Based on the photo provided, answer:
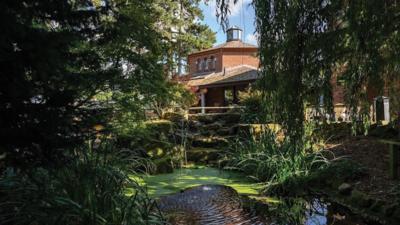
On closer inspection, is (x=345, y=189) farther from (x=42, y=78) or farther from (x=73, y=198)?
(x=42, y=78)

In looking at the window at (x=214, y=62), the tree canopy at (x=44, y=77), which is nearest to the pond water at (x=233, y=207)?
the tree canopy at (x=44, y=77)

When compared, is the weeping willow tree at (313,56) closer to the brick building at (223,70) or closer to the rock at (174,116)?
the rock at (174,116)

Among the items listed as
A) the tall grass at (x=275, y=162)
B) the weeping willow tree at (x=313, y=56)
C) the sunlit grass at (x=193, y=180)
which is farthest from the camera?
the tall grass at (x=275, y=162)

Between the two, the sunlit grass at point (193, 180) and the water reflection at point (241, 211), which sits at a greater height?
the sunlit grass at point (193, 180)

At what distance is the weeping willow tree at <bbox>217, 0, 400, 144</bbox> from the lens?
357 centimetres

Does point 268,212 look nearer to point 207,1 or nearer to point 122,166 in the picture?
point 122,166

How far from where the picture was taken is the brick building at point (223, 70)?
21.0 meters

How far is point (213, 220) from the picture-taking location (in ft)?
15.5

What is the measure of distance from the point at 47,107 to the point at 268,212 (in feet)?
12.1

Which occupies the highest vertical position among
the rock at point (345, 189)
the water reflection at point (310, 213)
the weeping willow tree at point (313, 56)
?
the weeping willow tree at point (313, 56)

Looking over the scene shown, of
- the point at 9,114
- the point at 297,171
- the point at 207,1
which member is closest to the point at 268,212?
the point at 297,171

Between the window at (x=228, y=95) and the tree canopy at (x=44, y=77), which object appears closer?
the tree canopy at (x=44, y=77)

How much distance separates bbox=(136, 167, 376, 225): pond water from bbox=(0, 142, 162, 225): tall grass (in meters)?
1.43

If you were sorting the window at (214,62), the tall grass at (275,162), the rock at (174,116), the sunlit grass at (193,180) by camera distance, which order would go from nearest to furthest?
the sunlit grass at (193,180)
the tall grass at (275,162)
the rock at (174,116)
the window at (214,62)
